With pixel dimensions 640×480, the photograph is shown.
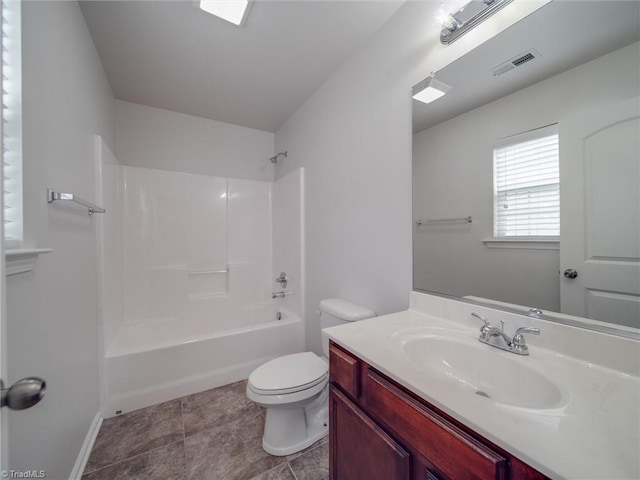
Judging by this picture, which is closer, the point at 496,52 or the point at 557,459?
the point at 557,459

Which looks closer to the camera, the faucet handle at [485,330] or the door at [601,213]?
the door at [601,213]

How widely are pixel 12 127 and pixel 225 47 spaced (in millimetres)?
1350

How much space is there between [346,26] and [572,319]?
186 centimetres

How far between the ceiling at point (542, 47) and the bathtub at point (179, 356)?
2134mm

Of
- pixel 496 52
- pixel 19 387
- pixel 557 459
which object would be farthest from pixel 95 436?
pixel 496 52

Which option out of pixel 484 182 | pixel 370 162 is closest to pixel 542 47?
pixel 484 182

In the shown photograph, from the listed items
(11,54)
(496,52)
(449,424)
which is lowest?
(449,424)

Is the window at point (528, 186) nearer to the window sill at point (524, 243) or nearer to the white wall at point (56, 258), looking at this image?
the window sill at point (524, 243)

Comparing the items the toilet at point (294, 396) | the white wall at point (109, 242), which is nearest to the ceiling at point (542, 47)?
the toilet at point (294, 396)

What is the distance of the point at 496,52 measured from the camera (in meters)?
1.03

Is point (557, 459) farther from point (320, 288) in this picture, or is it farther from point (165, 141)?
point (165, 141)

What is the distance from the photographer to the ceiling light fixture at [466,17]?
0.97 m

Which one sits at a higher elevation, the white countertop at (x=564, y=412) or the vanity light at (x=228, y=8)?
the vanity light at (x=228, y=8)

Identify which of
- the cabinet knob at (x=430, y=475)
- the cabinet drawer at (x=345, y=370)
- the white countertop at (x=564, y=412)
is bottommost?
the cabinet knob at (x=430, y=475)
